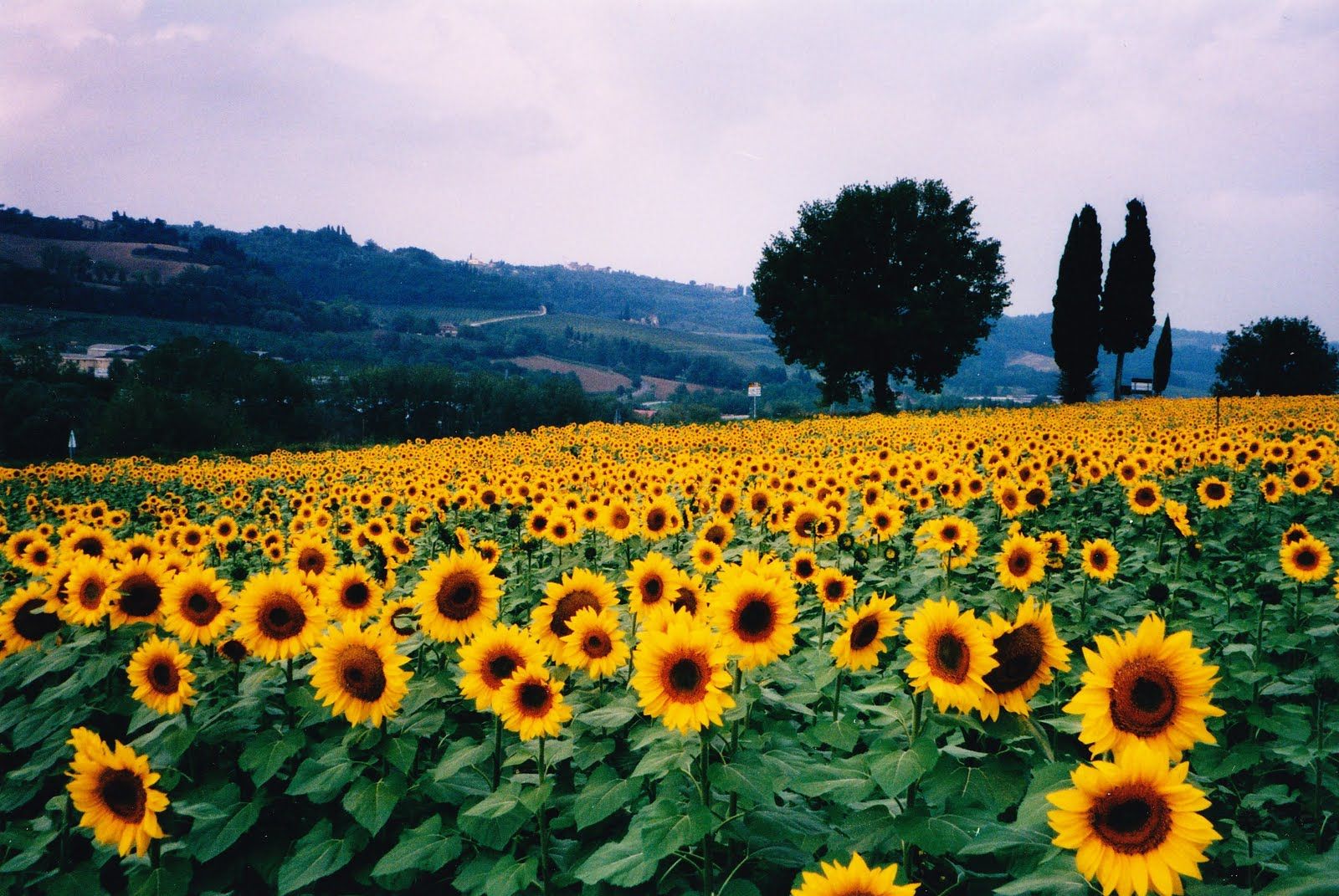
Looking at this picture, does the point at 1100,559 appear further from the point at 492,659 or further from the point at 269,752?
the point at 269,752

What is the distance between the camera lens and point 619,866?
2.36m

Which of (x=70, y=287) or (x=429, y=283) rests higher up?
(x=429, y=283)

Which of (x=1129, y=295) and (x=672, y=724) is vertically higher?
(x=1129, y=295)

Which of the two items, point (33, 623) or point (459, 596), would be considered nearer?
point (459, 596)

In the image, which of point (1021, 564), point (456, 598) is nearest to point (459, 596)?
point (456, 598)

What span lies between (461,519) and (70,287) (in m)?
150

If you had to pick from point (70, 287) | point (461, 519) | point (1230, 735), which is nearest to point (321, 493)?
point (461, 519)

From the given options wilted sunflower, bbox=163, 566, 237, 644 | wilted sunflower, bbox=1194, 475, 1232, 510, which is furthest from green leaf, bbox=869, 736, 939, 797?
wilted sunflower, bbox=1194, 475, 1232, 510

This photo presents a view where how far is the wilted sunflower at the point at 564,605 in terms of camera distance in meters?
3.40

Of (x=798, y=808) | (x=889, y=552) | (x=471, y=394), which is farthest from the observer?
(x=471, y=394)

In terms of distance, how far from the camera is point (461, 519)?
9547 mm

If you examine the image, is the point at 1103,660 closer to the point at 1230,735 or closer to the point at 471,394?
the point at 1230,735

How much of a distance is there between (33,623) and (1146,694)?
5.43 metres

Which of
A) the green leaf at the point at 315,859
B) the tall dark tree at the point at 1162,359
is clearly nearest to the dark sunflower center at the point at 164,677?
the green leaf at the point at 315,859
